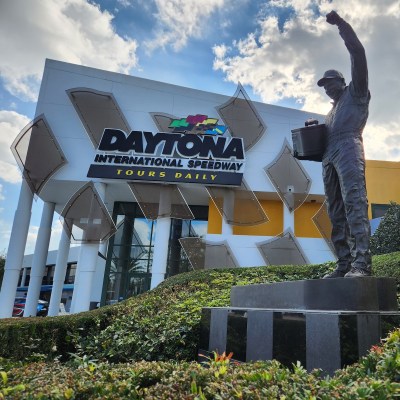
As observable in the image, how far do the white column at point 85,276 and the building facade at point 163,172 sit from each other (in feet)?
0.14

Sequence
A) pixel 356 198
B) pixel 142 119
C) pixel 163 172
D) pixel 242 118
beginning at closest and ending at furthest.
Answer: pixel 356 198 < pixel 163 172 < pixel 142 119 < pixel 242 118

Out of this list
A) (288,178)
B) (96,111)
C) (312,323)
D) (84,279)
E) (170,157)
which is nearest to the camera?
(312,323)

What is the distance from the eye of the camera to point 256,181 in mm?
17203

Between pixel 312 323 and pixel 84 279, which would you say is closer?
pixel 312 323

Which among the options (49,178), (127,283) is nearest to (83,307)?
(127,283)

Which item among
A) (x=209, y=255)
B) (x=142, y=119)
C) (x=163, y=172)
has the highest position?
(x=142, y=119)

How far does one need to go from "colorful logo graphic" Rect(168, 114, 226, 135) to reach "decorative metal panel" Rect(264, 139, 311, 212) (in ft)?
9.70

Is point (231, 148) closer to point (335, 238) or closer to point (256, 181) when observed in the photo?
point (256, 181)

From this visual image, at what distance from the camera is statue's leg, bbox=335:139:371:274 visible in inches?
Result: 151

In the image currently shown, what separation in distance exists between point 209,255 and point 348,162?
13403 mm

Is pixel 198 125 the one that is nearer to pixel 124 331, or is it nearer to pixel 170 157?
pixel 170 157

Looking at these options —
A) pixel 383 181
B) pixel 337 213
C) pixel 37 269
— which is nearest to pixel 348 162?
pixel 337 213

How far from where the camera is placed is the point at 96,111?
54.7 ft

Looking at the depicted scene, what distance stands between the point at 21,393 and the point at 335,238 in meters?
3.56
